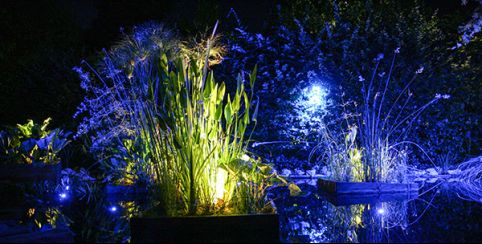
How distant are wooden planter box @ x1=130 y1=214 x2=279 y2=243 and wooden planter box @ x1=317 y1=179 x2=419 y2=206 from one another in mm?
1598

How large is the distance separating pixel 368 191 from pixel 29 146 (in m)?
3.67

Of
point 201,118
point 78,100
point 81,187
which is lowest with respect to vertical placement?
point 81,187


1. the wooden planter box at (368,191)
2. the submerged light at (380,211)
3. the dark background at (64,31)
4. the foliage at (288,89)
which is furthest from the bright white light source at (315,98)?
the submerged light at (380,211)

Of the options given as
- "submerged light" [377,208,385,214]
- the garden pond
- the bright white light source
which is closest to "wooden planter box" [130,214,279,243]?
the garden pond

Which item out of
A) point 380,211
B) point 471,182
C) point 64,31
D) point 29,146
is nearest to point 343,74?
point 471,182

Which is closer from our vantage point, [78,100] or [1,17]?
[78,100]

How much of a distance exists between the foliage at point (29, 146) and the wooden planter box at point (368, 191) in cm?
306

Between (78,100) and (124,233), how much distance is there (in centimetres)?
427

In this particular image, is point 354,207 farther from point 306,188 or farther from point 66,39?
point 66,39

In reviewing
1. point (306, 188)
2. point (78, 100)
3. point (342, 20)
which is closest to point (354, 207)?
point (306, 188)

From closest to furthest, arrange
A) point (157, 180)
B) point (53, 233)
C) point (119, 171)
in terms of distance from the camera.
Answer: point (53, 233), point (157, 180), point (119, 171)

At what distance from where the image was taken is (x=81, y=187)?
4.60 metres

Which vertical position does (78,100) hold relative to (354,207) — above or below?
above

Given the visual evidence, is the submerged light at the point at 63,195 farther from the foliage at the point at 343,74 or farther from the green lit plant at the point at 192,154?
the foliage at the point at 343,74
